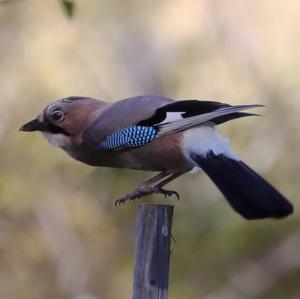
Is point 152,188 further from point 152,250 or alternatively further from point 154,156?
point 152,250

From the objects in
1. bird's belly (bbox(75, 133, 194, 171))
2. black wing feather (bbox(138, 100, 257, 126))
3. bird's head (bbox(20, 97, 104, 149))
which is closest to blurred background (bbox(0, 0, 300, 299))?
bird's head (bbox(20, 97, 104, 149))

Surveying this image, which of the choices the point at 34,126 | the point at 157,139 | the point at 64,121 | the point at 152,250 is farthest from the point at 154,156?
the point at 152,250

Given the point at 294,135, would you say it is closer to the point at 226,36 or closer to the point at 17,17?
the point at 226,36

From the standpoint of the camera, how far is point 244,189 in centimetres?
344

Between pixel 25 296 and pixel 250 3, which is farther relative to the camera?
pixel 250 3

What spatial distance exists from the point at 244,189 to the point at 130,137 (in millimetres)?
470

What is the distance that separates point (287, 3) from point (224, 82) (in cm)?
75

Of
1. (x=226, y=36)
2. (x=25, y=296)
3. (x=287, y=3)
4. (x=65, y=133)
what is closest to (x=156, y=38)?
(x=226, y=36)

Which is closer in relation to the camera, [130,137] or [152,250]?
[152,250]

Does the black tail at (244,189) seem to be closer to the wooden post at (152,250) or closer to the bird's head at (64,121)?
the wooden post at (152,250)

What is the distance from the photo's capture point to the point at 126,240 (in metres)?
6.19

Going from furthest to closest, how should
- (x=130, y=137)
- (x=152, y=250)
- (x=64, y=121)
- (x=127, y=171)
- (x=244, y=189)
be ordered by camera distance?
(x=127, y=171) < (x=64, y=121) < (x=130, y=137) < (x=244, y=189) < (x=152, y=250)

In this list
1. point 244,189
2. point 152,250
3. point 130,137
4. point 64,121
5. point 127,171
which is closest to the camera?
point 152,250

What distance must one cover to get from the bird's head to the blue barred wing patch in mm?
209
